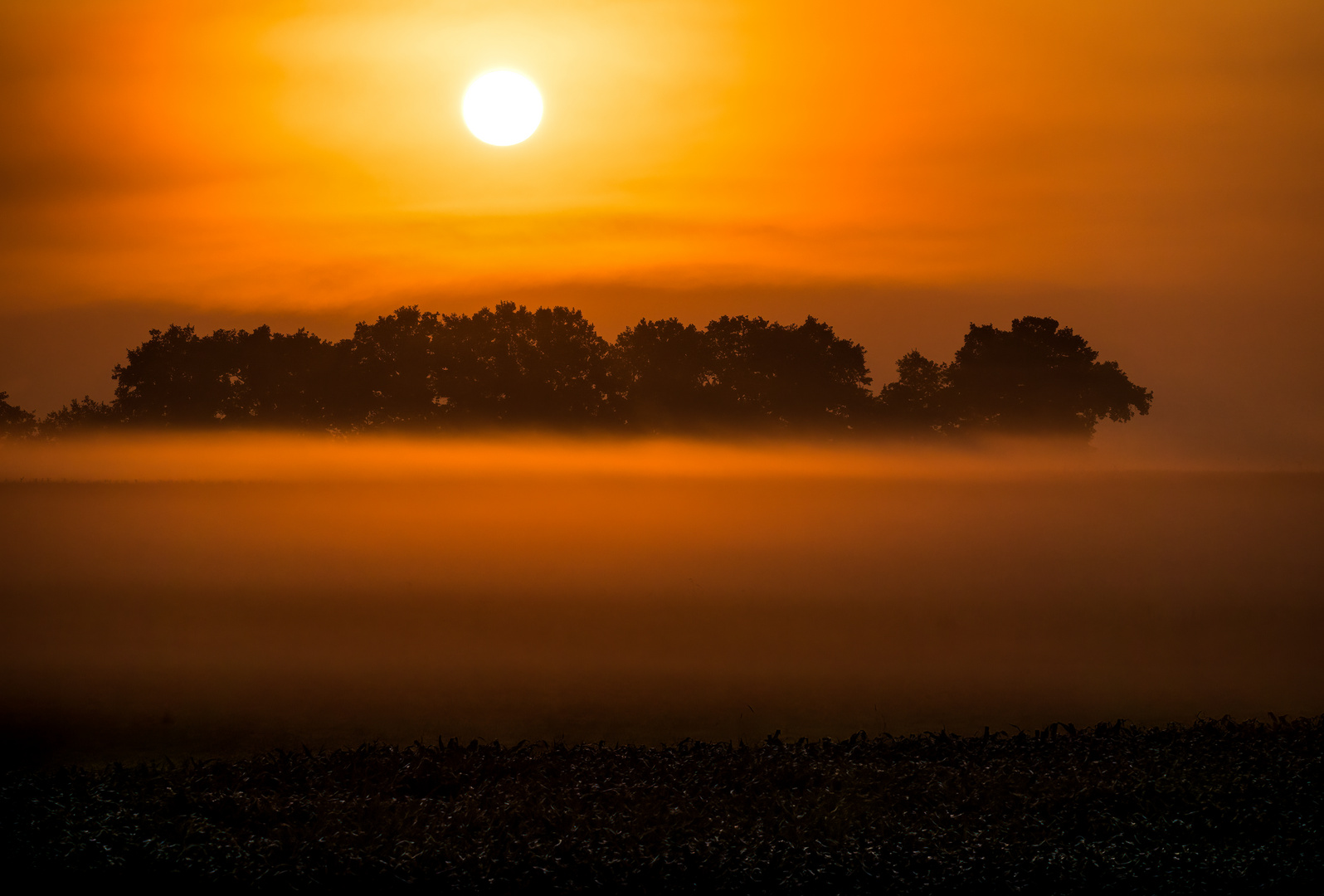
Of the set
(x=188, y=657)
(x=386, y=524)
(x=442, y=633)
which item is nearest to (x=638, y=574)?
(x=442, y=633)

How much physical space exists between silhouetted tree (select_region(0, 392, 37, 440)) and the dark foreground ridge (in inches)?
937

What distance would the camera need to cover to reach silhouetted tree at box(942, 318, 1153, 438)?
3584 centimetres

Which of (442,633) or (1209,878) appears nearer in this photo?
(1209,878)

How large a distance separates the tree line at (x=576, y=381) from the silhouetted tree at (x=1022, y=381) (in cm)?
5

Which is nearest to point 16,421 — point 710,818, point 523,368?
point 523,368

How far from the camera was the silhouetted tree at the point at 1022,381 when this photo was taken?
35844 millimetres

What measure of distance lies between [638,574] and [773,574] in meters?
2.58

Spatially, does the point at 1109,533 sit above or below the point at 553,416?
below

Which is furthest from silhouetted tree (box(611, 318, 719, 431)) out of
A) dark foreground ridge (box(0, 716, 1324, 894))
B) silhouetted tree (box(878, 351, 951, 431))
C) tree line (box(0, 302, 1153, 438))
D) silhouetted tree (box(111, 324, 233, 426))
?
dark foreground ridge (box(0, 716, 1324, 894))

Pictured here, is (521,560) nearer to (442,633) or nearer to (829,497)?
(442,633)

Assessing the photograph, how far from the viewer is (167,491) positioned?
Result: 26.2m

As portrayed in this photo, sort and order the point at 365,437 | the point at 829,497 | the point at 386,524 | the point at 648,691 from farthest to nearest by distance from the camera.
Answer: the point at 365,437 < the point at 829,497 < the point at 386,524 < the point at 648,691

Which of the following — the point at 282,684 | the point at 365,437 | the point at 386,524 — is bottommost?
the point at 282,684

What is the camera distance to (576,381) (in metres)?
33.8
